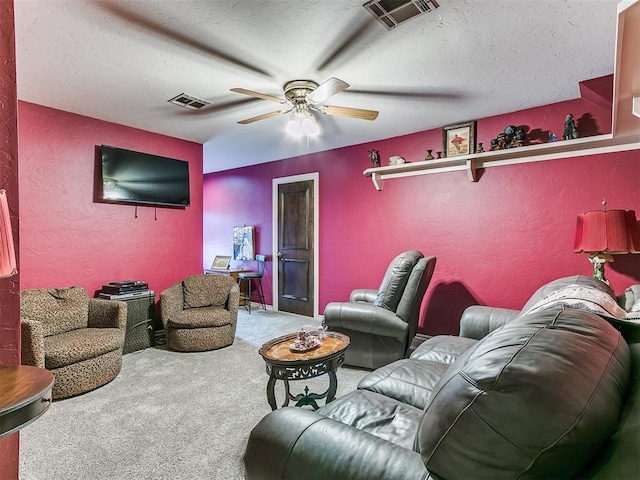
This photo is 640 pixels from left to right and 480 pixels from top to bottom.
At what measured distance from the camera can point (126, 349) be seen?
11.3 ft

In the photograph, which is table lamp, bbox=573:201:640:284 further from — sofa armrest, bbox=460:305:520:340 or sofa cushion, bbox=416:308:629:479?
sofa cushion, bbox=416:308:629:479

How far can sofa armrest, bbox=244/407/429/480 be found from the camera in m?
0.86

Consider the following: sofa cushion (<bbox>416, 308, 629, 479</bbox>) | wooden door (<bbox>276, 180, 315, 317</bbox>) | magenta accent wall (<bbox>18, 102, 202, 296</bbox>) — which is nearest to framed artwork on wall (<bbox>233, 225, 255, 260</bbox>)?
wooden door (<bbox>276, 180, 315, 317</bbox>)

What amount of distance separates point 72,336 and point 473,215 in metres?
3.96

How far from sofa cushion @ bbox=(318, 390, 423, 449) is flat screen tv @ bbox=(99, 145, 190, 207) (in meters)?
3.32

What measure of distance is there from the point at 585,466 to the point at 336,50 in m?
2.37

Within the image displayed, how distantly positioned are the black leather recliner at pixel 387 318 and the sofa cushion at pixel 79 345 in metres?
1.83

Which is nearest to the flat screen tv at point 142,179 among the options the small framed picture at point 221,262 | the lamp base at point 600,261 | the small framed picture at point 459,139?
the small framed picture at point 221,262

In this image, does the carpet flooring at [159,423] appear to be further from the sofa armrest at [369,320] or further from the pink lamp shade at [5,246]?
the pink lamp shade at [5,246]

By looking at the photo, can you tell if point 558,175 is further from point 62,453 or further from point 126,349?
point 126,349

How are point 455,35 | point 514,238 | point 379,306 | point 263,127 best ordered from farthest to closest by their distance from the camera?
point 263,127 < point 514,238 < point 379,306 < point 455,35

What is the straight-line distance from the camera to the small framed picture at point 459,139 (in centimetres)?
355

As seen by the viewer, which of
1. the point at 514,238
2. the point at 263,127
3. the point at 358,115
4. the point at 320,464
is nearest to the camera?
the point at 320,464

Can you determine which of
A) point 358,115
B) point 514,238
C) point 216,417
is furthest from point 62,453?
point 514,238
